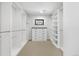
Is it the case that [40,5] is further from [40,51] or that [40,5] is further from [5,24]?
[5,24]

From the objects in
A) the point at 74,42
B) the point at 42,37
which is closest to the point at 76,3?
the point at 74,42

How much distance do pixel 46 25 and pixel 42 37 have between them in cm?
123

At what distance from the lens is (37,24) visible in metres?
9.38

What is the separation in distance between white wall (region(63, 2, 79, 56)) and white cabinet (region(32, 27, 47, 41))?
24.1ft

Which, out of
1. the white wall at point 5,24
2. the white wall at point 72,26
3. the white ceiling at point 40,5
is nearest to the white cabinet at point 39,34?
the white ceiling at point 40,5

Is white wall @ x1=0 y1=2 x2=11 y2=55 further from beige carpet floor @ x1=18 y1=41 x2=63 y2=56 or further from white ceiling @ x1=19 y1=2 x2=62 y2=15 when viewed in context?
white ceiling @ x1=19 y1=2 x2=62 y2=15

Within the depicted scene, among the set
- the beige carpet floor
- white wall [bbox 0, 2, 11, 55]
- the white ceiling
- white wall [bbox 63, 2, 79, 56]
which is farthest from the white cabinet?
white wall [bbox 63, 2, 79, 56]

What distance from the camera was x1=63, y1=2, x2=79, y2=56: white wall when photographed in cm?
130

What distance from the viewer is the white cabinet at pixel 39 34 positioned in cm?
866

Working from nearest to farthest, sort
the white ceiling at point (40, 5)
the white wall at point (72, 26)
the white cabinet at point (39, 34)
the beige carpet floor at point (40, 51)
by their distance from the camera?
1. the white wall at point (72, 26)
2. the beige carpet floor at point (40, 51)
3. the white ceiling at point (40, 5)
4. the white cabinet at point (39, 34)

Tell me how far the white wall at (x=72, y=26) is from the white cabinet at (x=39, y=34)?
7.34m

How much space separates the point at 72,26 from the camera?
51.4 inches

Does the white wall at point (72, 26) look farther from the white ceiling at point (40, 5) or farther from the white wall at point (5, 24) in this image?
the white ceiling at point (40, 5)

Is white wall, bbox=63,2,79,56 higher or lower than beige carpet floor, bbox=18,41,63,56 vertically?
higher
